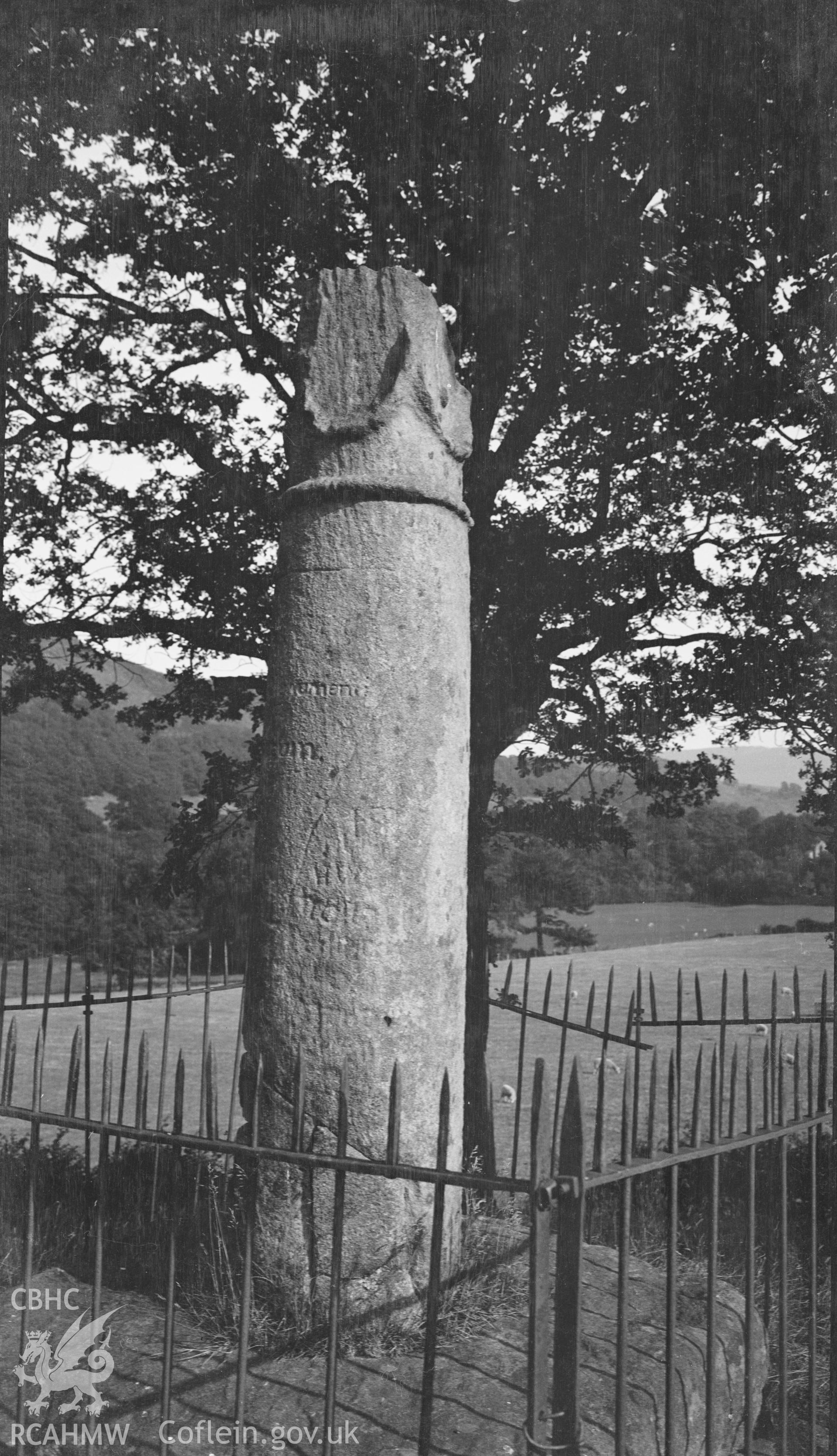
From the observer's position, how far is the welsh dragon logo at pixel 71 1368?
2945 mm

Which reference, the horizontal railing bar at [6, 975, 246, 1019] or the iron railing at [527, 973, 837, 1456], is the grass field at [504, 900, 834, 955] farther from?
the iron railing at [527, 973, 837, 1456]

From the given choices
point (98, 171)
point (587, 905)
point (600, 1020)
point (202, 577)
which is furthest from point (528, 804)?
point (98, 171)

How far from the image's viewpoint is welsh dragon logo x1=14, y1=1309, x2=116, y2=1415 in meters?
2.95

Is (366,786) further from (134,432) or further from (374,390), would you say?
(134,432)

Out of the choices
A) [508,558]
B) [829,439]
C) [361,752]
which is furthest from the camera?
[508,558]

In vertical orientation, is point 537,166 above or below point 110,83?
below

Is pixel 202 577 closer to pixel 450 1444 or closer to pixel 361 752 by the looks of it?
pixel 361 752

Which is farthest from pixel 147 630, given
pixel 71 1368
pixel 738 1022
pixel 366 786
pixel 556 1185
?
pixel 556 1185

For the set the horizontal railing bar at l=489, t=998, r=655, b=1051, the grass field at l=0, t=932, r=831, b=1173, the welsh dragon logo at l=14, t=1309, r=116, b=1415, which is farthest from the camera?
the grass field at l=0, t=932, r=831, b=1173

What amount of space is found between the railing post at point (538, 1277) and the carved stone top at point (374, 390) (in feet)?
7.14

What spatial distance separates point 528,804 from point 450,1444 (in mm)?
4724

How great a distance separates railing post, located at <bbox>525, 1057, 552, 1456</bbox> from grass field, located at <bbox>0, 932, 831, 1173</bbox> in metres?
4.26

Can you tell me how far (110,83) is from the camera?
6781 millimetres

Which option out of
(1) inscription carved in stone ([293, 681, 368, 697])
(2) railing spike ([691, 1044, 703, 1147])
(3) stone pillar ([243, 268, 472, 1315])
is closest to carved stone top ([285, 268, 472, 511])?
(3) stone pillar ([243, 268, 472, 1315])
